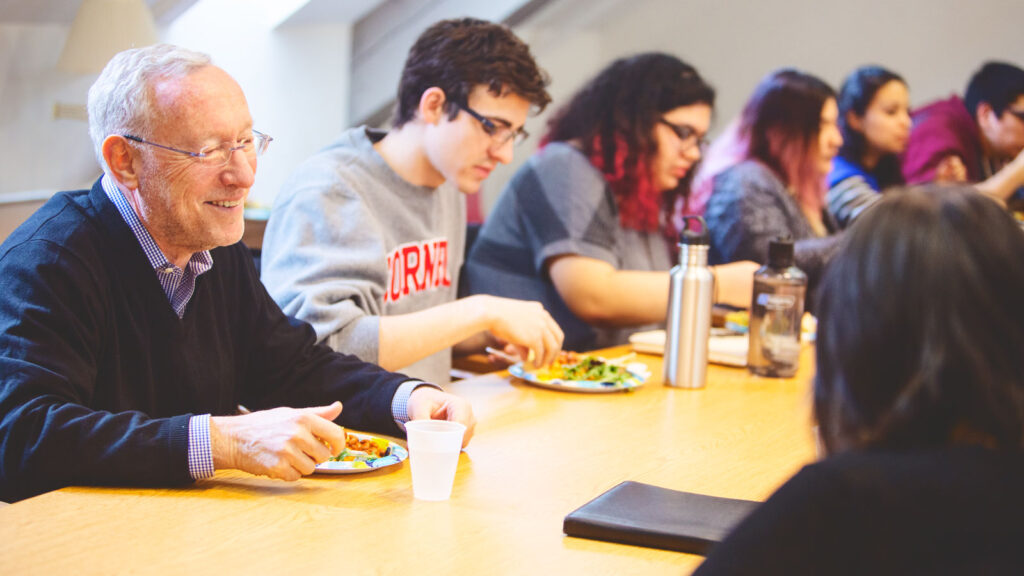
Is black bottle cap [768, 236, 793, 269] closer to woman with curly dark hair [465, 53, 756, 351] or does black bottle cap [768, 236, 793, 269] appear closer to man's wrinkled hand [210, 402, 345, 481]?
woman with curly dark hair [465, 53, 756, 351]

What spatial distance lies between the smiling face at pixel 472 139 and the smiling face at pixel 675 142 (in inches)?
23.9

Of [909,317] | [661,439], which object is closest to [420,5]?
[661,439]

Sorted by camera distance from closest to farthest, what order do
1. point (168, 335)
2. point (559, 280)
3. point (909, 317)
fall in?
1. point (909, 317)
2. point (168, 335)
3. point (559, 280)

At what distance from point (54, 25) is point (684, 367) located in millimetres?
2055

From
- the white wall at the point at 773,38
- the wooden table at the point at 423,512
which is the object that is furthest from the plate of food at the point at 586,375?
the white wall at the point at 773,38

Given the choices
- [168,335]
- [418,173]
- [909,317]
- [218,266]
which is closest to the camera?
[909,317]

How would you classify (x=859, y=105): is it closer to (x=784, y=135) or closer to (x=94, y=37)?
(x=784, y=135)

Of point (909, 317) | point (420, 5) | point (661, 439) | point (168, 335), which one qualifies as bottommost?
point (661, 439)

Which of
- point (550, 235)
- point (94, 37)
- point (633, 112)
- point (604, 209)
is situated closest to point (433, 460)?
point (550, 235)

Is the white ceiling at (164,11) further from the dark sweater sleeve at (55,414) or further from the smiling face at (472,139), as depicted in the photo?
the dark sweater sleeve at (55,414)

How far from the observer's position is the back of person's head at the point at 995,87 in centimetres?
427

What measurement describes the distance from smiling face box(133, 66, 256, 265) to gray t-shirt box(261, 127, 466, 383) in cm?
39

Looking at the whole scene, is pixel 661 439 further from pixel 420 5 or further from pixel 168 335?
pixel 420 5

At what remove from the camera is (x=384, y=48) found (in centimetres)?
417
